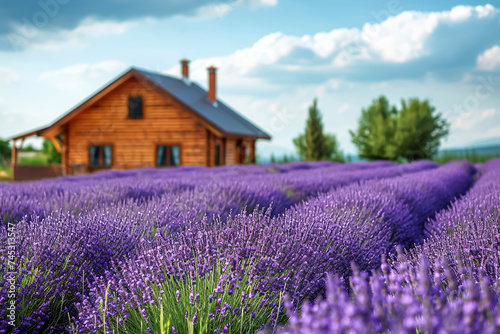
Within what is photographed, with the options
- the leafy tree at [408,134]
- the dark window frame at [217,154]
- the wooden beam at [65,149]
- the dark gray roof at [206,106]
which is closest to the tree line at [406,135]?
the leafy tree at [408,134]

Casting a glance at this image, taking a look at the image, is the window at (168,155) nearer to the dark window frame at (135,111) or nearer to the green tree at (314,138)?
the dark window frame at (135,111)

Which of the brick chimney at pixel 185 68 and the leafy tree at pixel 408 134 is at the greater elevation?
the brick chimney at pixel 185 68

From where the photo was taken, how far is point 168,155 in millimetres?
20438

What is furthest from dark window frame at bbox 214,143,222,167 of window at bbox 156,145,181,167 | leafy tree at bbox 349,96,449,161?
leafy tree at bbox 349,96,449,161

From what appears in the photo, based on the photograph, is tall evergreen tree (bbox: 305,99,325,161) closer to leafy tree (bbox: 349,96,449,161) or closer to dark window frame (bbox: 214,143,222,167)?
leafy tree (bbox: 349,96,449,161)

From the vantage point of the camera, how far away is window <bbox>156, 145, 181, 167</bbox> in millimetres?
20422

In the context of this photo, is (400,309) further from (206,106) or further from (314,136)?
(314,136)

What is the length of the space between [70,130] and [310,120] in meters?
18.5

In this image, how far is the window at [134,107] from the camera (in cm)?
2069

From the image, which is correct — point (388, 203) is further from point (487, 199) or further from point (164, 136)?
point (164, 136)

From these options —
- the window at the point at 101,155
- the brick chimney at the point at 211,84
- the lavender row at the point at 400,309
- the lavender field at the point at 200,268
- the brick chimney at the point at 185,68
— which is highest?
the brick chimney at the point at 185,68

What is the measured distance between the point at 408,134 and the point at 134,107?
2725 cm

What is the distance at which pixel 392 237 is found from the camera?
4.49 m

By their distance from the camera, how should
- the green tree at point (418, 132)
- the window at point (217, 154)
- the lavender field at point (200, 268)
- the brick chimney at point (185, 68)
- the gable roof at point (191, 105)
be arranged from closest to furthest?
1. the lavender field at point (200, 268)
2. the gable roof at point (191, 105)
3. the window at point (217, 154)
4. the brick chimney at point (185, 68)
5. the green tree at point (418, 132)
